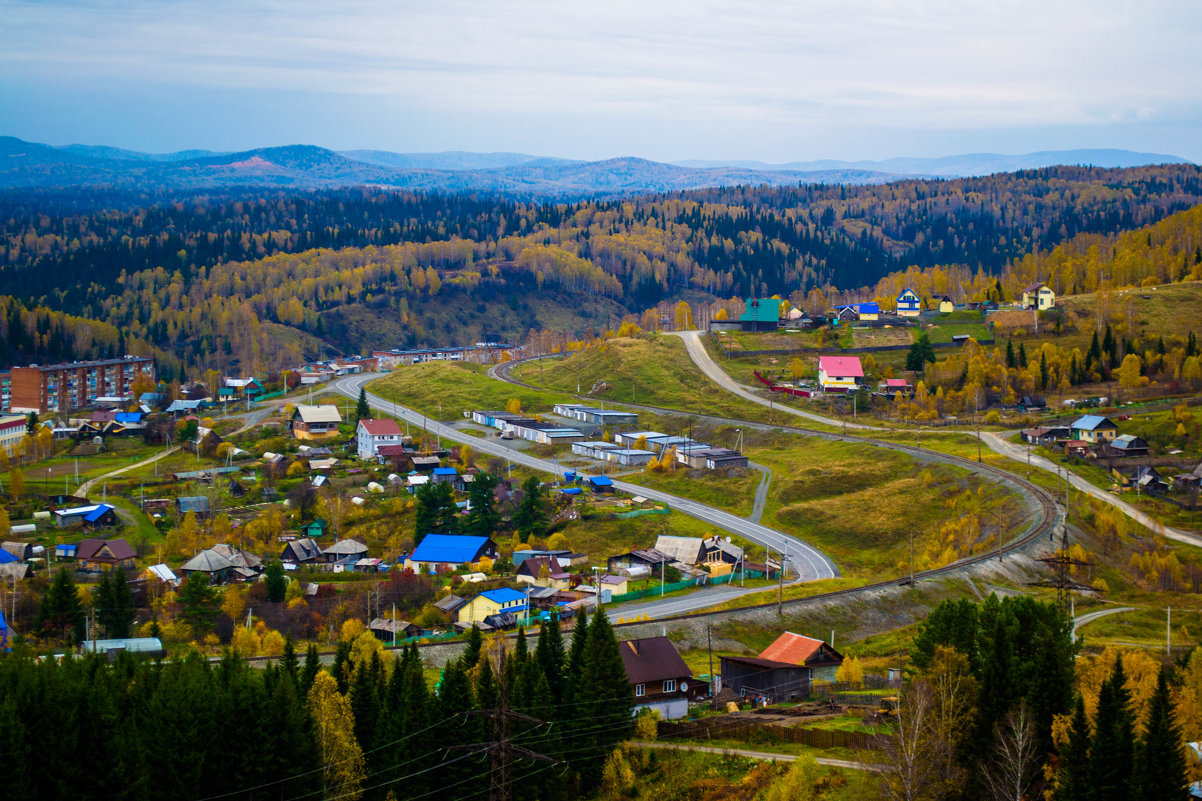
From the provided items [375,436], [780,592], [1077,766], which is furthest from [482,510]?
[1077,766]

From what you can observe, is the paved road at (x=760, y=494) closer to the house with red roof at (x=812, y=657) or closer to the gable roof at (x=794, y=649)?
the gable roof at (x=794, y=649)

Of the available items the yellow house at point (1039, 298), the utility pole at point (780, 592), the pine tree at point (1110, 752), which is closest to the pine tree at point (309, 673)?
the pine tree at point (1110, 752)

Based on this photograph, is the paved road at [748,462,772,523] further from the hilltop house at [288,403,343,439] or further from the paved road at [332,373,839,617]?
the hilltop house at [288,403,343,439]

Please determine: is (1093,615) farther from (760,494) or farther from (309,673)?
(309,673)

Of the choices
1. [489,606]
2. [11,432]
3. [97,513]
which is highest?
[489,606]

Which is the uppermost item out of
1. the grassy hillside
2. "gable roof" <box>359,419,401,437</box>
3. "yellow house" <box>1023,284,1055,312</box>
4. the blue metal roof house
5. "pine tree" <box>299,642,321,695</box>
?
"yellow house" <box>1023,284,1055,312</box>

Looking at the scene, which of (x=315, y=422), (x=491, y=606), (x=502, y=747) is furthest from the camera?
(x=315, y=422)

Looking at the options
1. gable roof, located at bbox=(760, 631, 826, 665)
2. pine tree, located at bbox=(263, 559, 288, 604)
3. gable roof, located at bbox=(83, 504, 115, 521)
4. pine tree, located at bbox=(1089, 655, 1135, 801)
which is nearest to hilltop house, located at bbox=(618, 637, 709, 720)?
gable roof, located at bbox=(760, 631, 826, 665)
